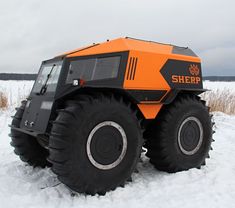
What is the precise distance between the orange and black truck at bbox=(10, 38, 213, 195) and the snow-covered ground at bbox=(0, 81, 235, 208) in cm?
16

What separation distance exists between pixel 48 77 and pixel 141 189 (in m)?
2.04

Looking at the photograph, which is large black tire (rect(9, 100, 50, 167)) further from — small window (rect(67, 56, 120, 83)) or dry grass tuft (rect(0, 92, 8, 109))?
dry grass tuft (rect(0, 92, 8, 109))

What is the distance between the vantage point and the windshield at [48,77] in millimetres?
4448

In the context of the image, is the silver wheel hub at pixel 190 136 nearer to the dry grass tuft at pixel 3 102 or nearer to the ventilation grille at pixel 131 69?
the ventilation grille at pixel 131 69

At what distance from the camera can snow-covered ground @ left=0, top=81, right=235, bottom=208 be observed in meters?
3.61

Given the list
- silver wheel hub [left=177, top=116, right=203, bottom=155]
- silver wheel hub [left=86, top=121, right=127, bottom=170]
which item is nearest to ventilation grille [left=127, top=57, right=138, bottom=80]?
silver wheel hub [left=86, top=121, right=127, bottom=170]

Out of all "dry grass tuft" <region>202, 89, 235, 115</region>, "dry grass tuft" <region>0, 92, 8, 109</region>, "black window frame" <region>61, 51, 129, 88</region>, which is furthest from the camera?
"dry grass tuft" <region>202, 89, 235, 115</region>

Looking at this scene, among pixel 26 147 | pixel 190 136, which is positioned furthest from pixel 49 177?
pixel 190 136

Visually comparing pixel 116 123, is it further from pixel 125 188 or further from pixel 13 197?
pixel 13 197

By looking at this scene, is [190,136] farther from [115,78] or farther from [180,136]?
[115,78]

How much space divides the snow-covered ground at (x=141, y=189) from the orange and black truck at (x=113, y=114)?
0.53 feet

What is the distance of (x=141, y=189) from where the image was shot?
4.05m

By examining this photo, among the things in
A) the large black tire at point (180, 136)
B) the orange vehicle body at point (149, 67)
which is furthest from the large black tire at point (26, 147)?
the large black tire at point (180, 136)

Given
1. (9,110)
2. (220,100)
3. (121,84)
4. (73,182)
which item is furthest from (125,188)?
(220,100)
